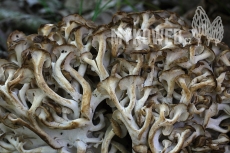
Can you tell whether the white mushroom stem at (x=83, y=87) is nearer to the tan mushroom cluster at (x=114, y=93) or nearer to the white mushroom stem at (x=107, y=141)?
the tan mushroom cluster at (x=114, y=93)

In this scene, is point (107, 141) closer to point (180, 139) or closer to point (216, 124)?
point (180, 139)

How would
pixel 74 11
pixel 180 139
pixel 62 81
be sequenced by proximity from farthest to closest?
pixel 74 11 → pixel 62 81 → pixel 180 139

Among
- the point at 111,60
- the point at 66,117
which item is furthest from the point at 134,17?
the point at 66,117

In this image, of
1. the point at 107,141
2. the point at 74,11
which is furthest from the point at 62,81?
the point at 74,11

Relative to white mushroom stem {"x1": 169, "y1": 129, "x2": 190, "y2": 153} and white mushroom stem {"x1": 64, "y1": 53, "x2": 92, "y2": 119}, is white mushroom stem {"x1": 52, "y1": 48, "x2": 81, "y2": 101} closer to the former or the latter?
white mushroom stem {"x1": 64, "y1": 53, "x2": 92, "y2": 119}

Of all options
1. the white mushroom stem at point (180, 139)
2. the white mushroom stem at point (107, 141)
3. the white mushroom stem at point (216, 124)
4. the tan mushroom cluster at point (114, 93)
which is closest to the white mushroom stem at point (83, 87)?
the tan mushroom cluster at point (114, 93)

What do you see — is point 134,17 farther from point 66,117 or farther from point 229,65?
point 66,117

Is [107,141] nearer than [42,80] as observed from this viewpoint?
No

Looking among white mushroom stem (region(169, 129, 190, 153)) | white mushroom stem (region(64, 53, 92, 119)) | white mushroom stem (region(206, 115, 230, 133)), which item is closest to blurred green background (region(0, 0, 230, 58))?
white mushroom stem (region(64, 53, 92, 119))
